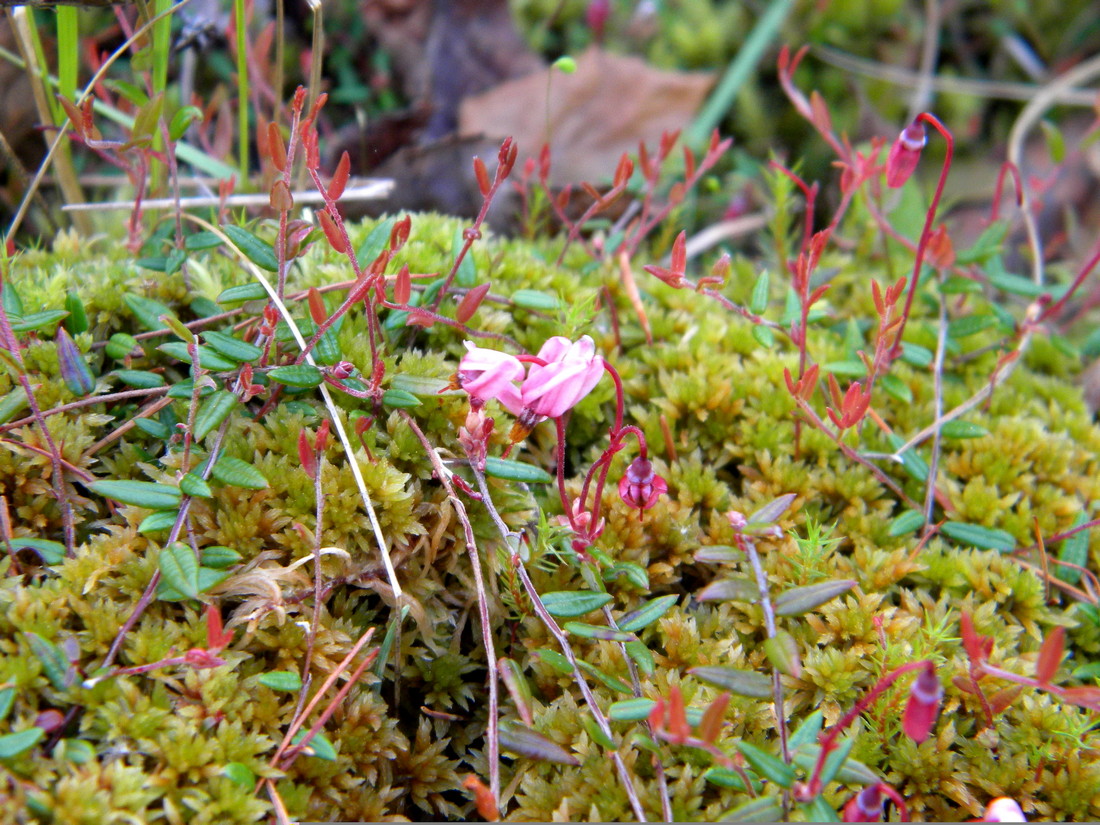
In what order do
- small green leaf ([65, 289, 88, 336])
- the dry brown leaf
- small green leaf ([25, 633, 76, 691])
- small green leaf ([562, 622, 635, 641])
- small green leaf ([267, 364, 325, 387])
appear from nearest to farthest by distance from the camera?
small green leaf ([25, 633, 76, 691]), small green leaf ([562, 622, 635, 641]), small green leaf ([267, 364, 325, 387]), small green leaf ([65, 289, 88, 336]), the dry brown leaf

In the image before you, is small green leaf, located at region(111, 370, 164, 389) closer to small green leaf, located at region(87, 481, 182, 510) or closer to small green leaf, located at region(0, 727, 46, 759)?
small green leaf, located at region(87, 481, 182, 510)

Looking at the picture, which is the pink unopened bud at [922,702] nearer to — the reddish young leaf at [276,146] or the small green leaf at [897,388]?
the small green leaf at [897,388]

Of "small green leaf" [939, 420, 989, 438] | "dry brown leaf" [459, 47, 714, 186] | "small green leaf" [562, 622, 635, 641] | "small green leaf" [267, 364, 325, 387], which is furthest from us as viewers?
"dry brown leaf" [459, 47, 714, 186]

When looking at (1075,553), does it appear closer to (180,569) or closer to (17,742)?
(180,569)

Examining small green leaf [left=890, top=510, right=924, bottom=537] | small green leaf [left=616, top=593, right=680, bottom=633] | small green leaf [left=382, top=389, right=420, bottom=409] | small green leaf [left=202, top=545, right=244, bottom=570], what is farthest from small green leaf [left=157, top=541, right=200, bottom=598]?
small green leaf [left=890, top=510, right=924, bottom=537]

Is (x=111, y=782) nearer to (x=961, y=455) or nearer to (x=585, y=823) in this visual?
Answer: (x=585, y=823)

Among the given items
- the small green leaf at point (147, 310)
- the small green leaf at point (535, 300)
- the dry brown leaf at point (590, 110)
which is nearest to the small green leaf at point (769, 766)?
the small green leaf at point (535, 300)

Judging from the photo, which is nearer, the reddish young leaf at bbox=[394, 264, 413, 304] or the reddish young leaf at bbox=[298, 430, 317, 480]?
the reddish young leaf at bbox=[298, 430, 317, 480]

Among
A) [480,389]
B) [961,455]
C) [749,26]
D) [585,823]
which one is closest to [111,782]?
[585,823]
